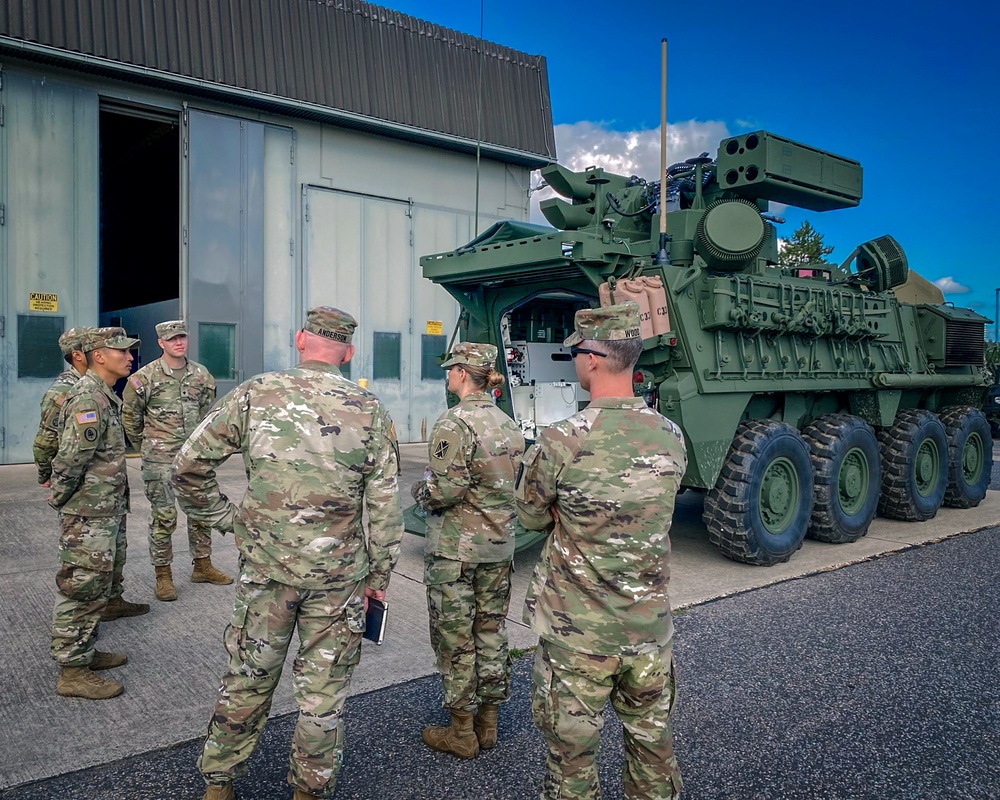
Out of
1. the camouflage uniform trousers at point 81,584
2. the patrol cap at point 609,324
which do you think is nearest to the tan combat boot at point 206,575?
the camouflage uniform trousers at point 81,584

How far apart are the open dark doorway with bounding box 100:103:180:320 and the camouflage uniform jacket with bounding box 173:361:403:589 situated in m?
11.1

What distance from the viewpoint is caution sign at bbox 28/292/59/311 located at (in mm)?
10781

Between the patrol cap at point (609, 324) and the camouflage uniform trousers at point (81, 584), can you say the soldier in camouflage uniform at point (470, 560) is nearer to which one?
the patrol cap at point (609, 324)

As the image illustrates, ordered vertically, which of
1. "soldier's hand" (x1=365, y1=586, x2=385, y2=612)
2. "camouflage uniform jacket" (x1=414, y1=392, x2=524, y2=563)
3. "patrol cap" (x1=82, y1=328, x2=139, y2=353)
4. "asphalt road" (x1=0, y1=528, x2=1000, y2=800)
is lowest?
"asphalt road" (x1=0, y1=528, x2=1000, y2=800)

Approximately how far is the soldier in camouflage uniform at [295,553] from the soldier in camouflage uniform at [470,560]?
550 millimetres

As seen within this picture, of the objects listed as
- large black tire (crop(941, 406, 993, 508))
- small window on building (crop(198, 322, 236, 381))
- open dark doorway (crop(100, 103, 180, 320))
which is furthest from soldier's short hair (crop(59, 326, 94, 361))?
open dark doorway (crop(100, 103, 180, 320))

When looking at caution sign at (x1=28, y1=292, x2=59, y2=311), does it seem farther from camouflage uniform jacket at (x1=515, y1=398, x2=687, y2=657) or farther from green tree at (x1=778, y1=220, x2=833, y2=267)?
green tree at (x1=778, y1=220, x2=833, y2=267)

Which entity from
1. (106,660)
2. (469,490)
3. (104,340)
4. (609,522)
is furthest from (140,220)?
(609,522)

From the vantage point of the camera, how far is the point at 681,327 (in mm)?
5918

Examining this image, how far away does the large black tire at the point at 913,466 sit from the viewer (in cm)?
786

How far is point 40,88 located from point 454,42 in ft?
21.9

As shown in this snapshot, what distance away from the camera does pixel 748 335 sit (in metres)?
6.44

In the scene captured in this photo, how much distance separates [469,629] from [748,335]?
3.99 meters

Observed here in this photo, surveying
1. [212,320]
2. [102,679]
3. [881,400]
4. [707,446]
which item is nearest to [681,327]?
[707,446]
